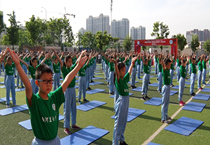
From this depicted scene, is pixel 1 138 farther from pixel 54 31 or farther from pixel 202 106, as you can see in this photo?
pixel 54 31

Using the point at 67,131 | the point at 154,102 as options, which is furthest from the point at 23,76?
the point at 154,102

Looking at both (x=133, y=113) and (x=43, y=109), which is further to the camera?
(x=133, y=113)

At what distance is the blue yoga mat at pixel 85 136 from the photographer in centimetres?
509

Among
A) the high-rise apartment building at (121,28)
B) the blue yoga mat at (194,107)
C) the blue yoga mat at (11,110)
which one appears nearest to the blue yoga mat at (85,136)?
the blue yoga mat at (11,110)

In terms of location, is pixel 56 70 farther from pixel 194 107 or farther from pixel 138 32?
pixel 138 32

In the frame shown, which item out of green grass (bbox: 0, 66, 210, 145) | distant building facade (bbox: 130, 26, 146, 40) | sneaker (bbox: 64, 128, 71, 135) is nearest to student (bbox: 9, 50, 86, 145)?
green grass (bbox: 0, 66, 210, 145)

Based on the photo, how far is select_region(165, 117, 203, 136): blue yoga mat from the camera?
19.2 ft

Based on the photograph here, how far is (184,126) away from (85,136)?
3.58 metres

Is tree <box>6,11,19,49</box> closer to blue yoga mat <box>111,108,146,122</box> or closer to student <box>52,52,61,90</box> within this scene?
student <box>52,52,61,90</box>

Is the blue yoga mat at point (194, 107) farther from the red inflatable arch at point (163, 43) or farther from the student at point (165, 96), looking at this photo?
the red inflatable arch at point (163, 43)

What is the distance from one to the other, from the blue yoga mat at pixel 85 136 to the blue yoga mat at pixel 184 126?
2.38 m

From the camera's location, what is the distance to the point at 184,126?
6.25 m

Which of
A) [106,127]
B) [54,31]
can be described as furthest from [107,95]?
[54,31]

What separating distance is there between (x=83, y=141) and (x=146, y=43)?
25505 millimetres
